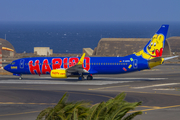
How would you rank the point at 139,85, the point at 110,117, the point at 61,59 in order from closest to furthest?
the point at 110,117 < the point at 139,85 < the point at 61,59

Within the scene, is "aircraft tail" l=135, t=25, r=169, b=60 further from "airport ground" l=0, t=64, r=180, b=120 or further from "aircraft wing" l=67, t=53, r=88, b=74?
"aircraft wing" l=67, t=53, r=88, b=74

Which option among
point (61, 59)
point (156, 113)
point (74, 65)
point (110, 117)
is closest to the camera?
point (110, 117)

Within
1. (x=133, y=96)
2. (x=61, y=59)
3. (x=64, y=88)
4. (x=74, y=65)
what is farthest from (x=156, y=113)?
(x=61, y=59)

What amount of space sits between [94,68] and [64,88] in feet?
29.3

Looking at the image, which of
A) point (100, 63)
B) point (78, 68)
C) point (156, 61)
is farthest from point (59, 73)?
point (156, 61)

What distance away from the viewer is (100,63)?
47438 mm

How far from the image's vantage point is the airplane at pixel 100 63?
150 feet

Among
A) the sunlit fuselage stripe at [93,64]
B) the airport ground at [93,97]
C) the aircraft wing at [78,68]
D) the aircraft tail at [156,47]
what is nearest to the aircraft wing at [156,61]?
the sunlit fuselage stripe at [93,64]

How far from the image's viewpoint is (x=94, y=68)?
4762 centimetres

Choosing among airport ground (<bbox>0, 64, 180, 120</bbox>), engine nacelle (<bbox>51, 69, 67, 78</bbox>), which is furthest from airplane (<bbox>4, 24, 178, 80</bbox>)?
airport ground (<bbox>0, 64, 180, 120</bbox>)

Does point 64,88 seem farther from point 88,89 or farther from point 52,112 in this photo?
point 52,112

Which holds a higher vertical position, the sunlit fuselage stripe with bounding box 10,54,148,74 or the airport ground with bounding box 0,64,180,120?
the sunlit fuselage stripe with bounding box 10,54,148,74

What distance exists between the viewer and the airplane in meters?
45.8

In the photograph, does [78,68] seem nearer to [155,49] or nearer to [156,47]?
[155,49]
